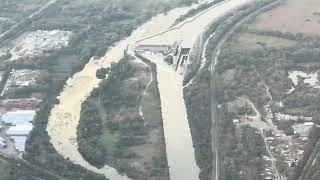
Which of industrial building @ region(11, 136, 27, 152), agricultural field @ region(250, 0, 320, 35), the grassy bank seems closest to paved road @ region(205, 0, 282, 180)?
agricultural field @ region(250, 0, 320, 35)

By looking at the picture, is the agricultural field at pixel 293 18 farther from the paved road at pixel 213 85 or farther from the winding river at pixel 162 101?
the winding river at pixel 162 101

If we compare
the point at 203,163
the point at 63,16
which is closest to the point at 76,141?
the point at 203,163

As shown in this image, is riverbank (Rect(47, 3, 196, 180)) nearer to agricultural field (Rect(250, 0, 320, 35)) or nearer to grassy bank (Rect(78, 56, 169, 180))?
grassy bank (Rect(78, 56, 169, 180))

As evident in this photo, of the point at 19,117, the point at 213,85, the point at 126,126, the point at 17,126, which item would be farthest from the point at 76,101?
the point at 213,85

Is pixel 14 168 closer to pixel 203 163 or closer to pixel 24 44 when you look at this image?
pixel 203 163

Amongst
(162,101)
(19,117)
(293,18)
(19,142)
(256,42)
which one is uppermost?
(293,18)

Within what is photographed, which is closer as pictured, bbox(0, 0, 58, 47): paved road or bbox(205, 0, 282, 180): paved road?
bbox(205, 0, 282, 180): paved road

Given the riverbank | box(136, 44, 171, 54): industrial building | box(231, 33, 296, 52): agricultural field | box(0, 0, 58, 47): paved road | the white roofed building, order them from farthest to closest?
1. box(0, 0, 58, 47): paved road
2. box(136, 44, 171, 54): industrial building
3. box(231, 33, 296, 52): agricultural field
4. the white roofed building
5. the riverbank

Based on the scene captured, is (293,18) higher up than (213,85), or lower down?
higher up

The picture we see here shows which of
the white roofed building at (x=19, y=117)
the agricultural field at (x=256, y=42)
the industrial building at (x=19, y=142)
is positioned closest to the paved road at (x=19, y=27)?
the white roofed building at (x=19, y=117)

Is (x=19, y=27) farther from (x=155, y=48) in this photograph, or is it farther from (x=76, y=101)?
(x=76, y=101)
